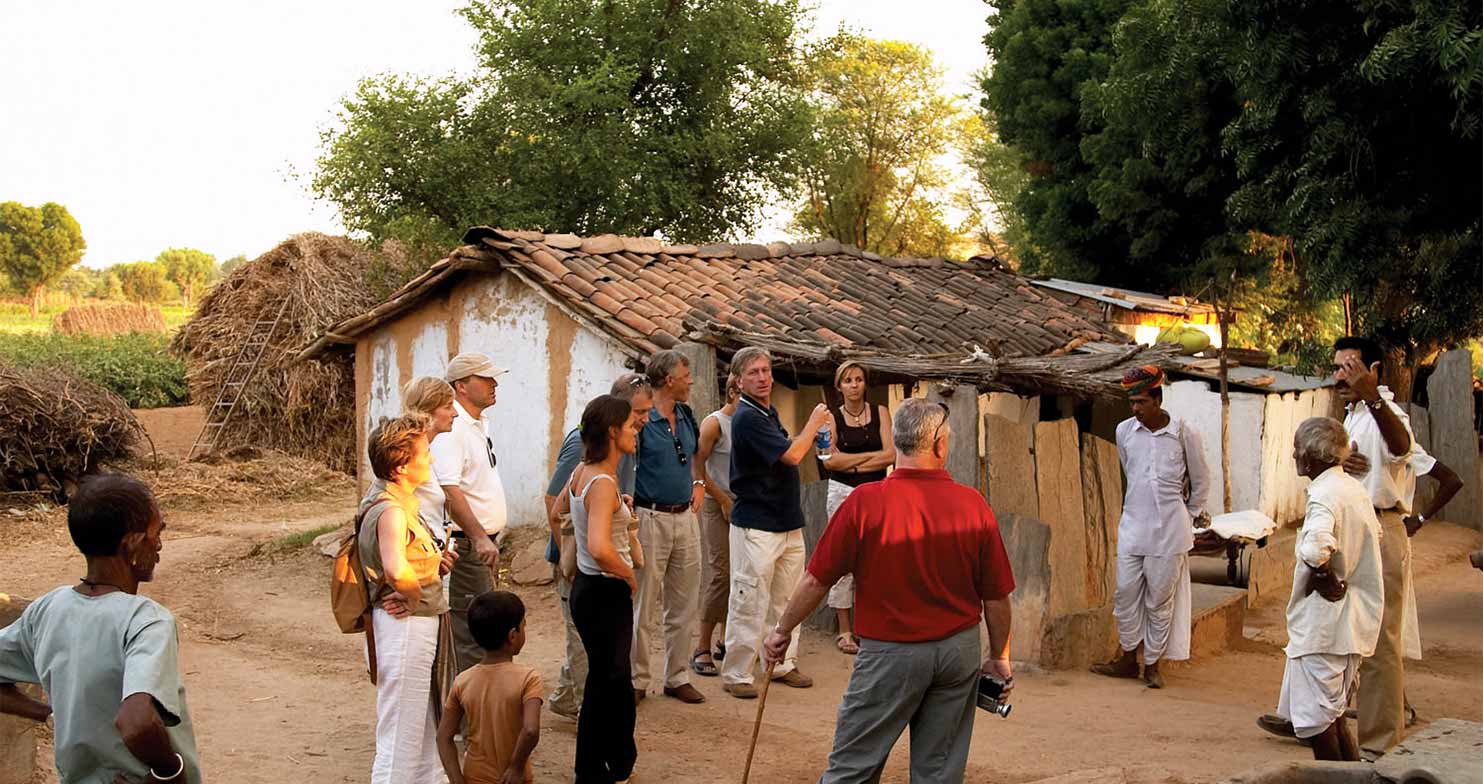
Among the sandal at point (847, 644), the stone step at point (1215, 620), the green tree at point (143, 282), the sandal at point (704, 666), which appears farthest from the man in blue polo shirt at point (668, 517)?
the green tree at point (143, 282)

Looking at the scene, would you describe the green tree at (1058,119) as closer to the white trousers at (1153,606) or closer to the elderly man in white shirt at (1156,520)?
the elderly man in white shirt at (1156,520)

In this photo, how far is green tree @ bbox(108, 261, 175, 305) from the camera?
65100mm

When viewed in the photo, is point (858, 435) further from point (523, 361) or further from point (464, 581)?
point (523, 361)

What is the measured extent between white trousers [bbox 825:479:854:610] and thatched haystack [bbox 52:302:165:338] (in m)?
30.2

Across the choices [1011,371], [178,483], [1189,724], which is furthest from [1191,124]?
[178,483]

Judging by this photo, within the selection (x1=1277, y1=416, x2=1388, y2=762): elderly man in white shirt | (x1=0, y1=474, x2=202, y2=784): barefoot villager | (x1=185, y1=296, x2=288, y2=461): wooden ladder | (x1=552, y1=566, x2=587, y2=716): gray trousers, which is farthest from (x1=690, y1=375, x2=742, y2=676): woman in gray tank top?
(x1=185, y1=296, x2=288, y2=461): wooden ladder

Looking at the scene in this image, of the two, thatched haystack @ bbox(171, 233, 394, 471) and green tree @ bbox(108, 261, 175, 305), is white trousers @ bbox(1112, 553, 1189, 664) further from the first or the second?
green tree @ bbox(108, 261, 175, 305)

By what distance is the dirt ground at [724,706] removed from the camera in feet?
19.7

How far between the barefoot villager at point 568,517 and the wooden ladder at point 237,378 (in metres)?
15.3

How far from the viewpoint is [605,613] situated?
532cm

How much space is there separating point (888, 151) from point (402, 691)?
114ft

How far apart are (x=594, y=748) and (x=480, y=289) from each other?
23.8 ft

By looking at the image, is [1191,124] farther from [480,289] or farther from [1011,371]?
[480,289]

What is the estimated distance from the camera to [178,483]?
16.6 meters
